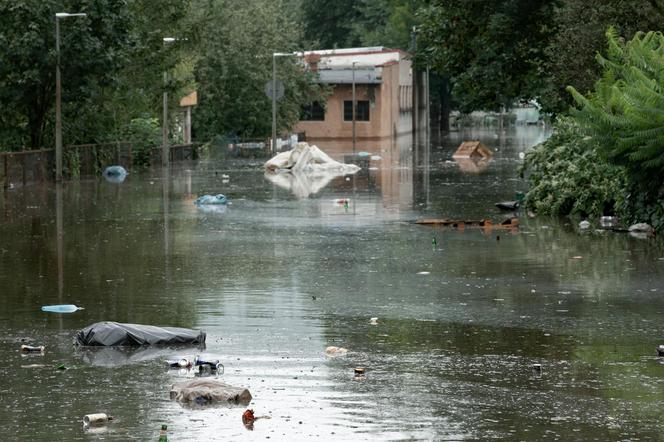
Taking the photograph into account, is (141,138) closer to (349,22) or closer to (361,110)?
(361,110)

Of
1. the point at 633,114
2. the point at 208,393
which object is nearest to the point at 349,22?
the point at 633,114

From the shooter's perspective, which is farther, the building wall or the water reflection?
the building wall

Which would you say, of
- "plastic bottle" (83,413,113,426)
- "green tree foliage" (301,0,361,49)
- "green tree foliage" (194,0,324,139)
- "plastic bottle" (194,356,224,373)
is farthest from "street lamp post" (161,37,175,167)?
"green tree foliage" (301,0,361,49)

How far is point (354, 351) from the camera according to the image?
13.3 metres

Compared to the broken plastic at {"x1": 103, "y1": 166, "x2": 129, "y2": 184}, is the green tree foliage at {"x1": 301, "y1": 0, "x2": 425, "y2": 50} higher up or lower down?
higher up

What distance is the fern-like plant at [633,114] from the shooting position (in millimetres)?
24172

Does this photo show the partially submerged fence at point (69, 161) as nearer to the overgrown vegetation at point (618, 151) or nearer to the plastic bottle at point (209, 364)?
the overgrown vegetation at point (618, 151)

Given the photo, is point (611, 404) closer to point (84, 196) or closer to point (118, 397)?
point (118, 397)

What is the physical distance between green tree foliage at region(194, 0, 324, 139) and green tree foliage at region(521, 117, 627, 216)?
44.3 metres

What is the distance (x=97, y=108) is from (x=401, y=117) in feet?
191

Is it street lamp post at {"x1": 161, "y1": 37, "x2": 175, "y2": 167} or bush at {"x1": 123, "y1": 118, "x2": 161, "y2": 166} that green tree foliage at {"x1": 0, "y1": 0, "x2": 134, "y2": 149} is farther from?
bush at {"x1": 123, "y1": 118, "x2": 161, "y2": 166}

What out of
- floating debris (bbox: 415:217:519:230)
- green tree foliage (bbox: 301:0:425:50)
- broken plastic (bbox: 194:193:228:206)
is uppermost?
green tree foliage (bbox: 301:0:425:50)

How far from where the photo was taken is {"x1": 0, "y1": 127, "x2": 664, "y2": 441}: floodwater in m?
10.4

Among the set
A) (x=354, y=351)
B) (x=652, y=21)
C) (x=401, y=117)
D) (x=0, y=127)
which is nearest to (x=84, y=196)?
(x=0, y=127)
